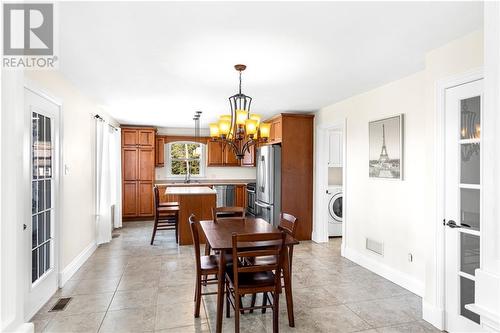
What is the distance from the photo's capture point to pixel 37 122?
2.88m

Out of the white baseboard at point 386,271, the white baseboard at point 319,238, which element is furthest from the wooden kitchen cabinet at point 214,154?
the white baseboard at point 386,271

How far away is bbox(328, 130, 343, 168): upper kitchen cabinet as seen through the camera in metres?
5.55

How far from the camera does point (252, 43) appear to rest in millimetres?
2479

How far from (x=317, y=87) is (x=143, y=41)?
2.24m

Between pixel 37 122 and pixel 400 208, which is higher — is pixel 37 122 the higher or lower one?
the higher one

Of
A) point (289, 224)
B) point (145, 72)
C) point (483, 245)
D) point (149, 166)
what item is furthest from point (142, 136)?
point (483, 245)

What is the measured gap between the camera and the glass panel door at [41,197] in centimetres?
282

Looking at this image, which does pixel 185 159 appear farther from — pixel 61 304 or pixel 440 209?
pixel 440 209

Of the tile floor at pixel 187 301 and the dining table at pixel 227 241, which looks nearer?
the dining table at pixel 227 241

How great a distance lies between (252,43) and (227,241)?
5.43 feet

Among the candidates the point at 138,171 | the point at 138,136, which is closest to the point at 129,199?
the point at 138,171

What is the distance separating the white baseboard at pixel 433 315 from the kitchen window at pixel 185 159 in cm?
613

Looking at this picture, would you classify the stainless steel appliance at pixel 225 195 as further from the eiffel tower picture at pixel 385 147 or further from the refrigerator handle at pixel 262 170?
the eiffel tower picture at pixel 385 147

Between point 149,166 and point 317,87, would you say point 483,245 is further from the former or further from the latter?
point 149,166
